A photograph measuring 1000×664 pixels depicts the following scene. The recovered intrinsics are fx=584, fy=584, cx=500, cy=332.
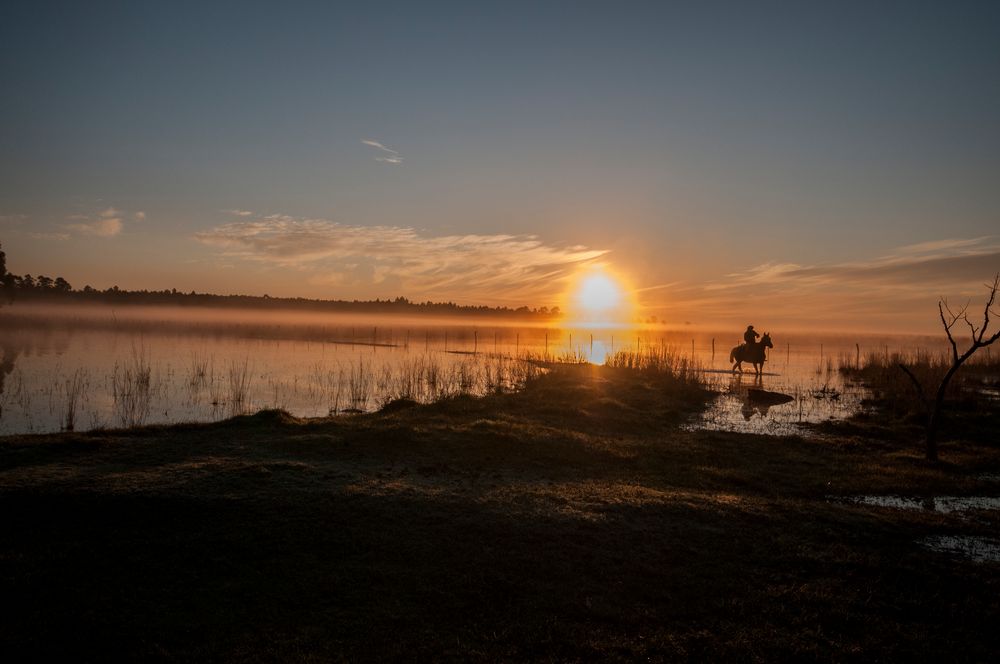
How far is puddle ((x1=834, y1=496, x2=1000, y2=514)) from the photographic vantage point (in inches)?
404

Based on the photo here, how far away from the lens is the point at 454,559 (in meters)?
6.75

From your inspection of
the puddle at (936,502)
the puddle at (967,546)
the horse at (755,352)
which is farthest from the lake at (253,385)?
the puddle at (967,546)

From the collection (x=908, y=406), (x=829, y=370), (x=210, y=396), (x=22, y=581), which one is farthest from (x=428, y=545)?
(x=829, y=370)

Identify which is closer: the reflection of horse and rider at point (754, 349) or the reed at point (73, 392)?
the reed at point (73, 392)

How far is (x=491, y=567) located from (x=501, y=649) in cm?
148

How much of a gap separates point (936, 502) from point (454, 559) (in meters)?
9.42

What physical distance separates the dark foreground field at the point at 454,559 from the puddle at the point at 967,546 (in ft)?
0.93

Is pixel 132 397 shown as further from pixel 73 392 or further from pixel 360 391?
pixel 360 391

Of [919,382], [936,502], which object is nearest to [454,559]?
[936,502]

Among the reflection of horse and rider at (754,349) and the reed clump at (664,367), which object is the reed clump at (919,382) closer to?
the reflection of horse and rider at (754,349)

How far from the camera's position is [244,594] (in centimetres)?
581

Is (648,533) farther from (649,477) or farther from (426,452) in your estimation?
(426,452)

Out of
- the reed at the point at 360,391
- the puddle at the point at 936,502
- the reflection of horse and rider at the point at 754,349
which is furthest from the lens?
the reflection of horse and rider at the point at 754,349

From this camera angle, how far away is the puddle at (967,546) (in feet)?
25.4
